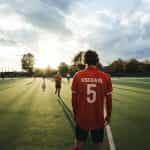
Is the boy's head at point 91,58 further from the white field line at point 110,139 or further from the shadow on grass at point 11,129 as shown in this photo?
the shadow on grass at point 11,129

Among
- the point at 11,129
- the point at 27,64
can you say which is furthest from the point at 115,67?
the point at 11,129

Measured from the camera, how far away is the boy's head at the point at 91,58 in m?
4.34

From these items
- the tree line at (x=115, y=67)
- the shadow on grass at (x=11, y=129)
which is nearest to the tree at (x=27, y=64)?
the tree line at (x=115, y=67)

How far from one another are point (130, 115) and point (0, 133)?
5.62m

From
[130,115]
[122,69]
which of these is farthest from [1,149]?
[122,69]

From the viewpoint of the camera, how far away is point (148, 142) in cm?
724

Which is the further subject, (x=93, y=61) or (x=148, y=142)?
(x=148, y=142)

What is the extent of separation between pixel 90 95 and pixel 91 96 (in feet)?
0.08

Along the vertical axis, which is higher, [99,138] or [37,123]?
[99,138]

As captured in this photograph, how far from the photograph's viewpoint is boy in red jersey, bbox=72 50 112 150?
4293mm

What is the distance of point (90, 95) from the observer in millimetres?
4289

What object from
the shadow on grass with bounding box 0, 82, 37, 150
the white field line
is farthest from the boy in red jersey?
the shadow on grass with bounding box 0, 82, 37, 150

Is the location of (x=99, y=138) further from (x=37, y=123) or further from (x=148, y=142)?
(x=37, y=123)

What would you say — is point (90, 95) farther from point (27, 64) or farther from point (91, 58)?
point (27, 64)
